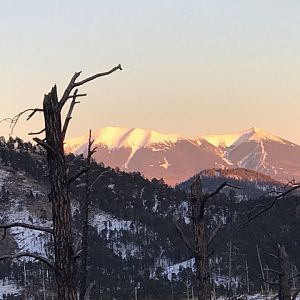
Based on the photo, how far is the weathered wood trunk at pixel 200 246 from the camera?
13078mm

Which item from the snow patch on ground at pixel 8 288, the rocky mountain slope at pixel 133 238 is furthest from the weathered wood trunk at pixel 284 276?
the snow patch on ground at pixel 8 288

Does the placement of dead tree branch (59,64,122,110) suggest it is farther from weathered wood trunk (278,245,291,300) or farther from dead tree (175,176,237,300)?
weathered wood trunk (278,245,291,300)

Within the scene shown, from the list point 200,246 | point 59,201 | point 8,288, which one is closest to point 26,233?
point 8,288

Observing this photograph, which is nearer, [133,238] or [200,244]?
[200,244]

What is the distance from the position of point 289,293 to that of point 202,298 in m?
8.07

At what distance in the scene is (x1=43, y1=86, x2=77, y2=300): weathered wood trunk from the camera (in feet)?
31.1

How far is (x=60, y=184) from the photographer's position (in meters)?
9.67

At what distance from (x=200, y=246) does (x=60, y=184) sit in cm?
456

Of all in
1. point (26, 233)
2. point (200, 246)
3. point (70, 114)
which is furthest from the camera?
point (26, 233)

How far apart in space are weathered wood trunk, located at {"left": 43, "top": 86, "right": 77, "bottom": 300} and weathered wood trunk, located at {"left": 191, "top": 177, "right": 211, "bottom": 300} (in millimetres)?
4021

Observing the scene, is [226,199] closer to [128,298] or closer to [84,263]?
[128,298]

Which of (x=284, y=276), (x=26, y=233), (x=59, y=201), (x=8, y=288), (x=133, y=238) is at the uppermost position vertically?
(x=26, y=233)

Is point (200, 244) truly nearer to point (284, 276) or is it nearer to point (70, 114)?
point (70, 114)

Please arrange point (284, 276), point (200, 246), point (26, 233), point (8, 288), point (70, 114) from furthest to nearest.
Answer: point (26, 233)
point (8, 288)
point (284, 276)
point (200, 246)
point (70, 114)
